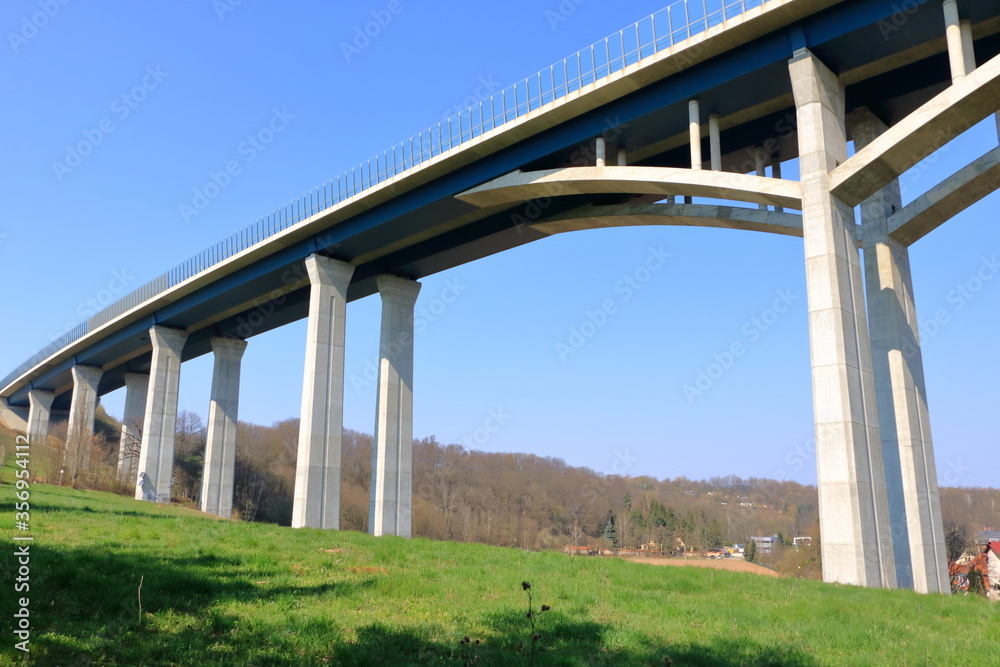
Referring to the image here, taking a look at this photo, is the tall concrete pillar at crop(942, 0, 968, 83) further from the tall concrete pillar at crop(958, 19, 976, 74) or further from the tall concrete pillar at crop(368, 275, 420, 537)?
the tall concrete pillar at crop(368, 275, 420, 537)

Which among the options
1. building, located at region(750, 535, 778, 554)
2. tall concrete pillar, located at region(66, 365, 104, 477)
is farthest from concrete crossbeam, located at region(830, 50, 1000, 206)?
building, located at region(750, 535, 778, 554)

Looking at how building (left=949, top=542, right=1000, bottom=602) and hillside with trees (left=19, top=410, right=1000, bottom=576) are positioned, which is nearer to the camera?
building (left=949, top=542, right=1000, bottom=602)

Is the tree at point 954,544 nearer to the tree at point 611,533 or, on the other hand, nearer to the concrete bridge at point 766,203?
the concrete bridge at point 766,203

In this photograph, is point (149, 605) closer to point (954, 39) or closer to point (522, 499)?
point (954, 39)

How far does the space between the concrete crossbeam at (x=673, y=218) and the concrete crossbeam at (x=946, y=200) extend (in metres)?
2.73

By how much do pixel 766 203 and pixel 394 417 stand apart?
20.4 meters

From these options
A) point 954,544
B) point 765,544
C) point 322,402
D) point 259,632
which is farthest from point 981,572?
point 765,544

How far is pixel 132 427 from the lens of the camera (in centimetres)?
5853

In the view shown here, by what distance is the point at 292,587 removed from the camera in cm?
1046

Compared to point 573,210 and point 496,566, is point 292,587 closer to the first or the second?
point 496,566

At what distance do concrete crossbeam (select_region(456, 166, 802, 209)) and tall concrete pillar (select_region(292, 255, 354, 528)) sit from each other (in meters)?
9.61

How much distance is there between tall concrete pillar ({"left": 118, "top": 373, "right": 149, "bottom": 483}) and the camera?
55.7 meters

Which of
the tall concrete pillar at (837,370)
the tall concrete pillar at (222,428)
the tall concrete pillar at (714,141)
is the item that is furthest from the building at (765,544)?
the tall concrete pillar at (837,370)

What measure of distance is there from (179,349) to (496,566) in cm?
3931
